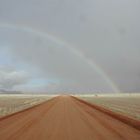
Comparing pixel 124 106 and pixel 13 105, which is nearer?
pixel 124 106

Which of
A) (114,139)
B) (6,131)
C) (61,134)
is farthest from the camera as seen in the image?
(6,131)

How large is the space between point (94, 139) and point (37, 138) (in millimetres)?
2220

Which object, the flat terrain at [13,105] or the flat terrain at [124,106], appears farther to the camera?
the flat terrain at [13,105]

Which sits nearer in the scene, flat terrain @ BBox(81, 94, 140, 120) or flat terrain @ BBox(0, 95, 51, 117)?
flat terrain @ BBox(81, 94, 140, 120)

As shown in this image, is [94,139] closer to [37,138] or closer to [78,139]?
[78,139]

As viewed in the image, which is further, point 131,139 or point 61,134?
point 61,134

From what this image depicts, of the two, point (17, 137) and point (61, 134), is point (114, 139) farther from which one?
point (17, 137)

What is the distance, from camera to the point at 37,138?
10.5 m

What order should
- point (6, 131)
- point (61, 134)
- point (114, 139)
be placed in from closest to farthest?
point (114, 139), point (61, 134), point (6, 131)

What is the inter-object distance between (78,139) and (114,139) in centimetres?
137

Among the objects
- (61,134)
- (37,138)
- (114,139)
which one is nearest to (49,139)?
(37,138)

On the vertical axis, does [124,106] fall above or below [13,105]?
below

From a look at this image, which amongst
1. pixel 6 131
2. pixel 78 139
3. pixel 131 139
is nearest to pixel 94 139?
pixel 78 139

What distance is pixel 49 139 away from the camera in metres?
10.2
